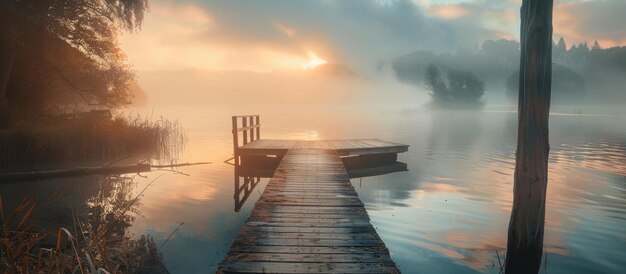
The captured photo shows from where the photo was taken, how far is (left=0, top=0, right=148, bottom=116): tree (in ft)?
46.9

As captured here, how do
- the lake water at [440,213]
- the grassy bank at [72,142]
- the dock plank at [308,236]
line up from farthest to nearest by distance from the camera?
1. the grassy bank at [72,142]
2. the lake water at [440,213]
3. the dock plank at [308,236]

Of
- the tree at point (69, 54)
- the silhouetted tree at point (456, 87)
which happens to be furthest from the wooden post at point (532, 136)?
the silhouetted tree at point (456, 87)

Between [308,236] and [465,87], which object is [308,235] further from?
[465,87]

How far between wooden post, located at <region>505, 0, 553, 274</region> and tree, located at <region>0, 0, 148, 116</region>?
52.1 feet

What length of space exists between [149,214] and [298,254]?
22.6ft

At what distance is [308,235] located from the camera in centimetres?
468

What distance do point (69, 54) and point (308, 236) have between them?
56.6ft

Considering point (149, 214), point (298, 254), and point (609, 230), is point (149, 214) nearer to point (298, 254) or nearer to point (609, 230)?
point (298, 254)

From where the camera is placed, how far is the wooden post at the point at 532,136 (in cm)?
448

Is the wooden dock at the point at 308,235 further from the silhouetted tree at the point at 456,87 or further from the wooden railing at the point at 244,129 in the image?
the silhouetted tree at the point at 456,87

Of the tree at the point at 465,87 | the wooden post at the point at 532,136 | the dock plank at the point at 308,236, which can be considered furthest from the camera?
the tree at the point at 465,87

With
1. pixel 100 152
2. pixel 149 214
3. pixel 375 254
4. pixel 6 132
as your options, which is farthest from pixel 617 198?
pixel 6 132

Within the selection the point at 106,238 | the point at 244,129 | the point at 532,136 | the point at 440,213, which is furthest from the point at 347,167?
the point at 532,136

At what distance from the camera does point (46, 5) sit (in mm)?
13656
